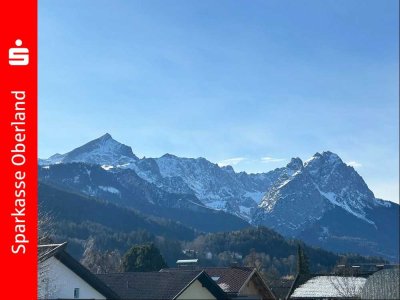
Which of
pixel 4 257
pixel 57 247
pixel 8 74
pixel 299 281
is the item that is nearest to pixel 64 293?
pixel 57 247

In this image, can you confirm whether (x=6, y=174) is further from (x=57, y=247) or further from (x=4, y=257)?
(x=57, y=247)

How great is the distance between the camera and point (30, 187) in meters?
17.6

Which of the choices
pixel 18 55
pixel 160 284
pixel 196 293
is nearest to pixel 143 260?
pixel 160 284

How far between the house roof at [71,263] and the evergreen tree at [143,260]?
60835 mm

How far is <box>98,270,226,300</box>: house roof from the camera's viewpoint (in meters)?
35.8

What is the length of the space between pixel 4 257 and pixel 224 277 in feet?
110

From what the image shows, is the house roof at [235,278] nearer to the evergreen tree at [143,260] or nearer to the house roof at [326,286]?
the house roof at [326,286]

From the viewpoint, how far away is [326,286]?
5794 cm

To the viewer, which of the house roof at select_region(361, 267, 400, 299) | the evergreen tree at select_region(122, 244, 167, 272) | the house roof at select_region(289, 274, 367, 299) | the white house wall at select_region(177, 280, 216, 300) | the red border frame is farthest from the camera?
the evergreen tree at select_region(122, 244, 167, 272)

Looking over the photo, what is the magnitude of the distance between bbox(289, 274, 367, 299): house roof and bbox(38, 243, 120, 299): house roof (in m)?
26.8

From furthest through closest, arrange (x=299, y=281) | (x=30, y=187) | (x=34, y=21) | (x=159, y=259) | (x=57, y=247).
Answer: (x=159, y=259)
(x=299, y=281)
(x=57, y=247)
(x=34, y=21)
(x=30, y=187)

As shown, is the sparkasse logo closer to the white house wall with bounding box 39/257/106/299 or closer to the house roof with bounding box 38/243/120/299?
the house roof with bounding box 38/243/120/299

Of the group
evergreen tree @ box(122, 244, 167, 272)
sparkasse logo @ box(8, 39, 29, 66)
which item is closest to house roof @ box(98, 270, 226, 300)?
sparkasse logo @ box(8, 39, 29, 66)

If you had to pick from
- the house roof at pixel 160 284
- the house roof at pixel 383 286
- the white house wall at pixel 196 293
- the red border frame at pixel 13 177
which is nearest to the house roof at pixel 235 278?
the house roof at pixel 383 286
